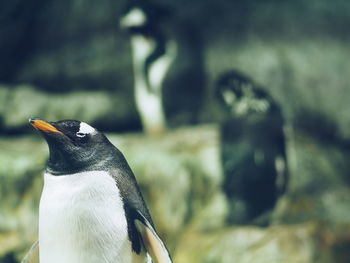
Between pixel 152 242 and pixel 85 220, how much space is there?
231 millimetres

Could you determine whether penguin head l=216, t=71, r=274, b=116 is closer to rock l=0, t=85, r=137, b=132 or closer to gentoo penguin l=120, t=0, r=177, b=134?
gentoo penguin l=120, t=0, r=177, b=134

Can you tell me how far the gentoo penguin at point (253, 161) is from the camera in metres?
4.82

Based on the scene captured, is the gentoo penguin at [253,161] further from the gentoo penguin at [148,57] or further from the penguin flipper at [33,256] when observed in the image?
the penguin flipper at [33,256]

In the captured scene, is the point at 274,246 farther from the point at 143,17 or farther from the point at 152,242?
the point at 143,17

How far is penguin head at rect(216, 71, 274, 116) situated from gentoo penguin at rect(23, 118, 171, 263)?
3.18m

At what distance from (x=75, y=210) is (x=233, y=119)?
3.33 metres

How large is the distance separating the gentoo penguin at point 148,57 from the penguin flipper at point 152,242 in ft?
12.0

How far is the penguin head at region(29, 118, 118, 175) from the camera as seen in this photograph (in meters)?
1.84

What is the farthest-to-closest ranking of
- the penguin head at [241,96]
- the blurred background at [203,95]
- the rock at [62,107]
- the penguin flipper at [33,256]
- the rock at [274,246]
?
the rock at [62,107] < the penguin head at [241,96] < the blurred background at [203,95] < the rock at [274,246] < the penguin flipper at [33,256]

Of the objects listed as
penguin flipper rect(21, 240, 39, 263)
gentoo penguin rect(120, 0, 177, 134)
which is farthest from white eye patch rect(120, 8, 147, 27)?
penguin flipper rect(21, 240, 39, 263)

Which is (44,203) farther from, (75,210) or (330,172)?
(330,172)

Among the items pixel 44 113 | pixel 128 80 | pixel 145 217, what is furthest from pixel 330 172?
pixel 145 217

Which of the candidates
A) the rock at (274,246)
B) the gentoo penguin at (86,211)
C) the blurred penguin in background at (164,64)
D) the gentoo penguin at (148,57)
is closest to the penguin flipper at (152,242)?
the gentoo penguin at (86,211)

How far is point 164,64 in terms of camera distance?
562 cm
